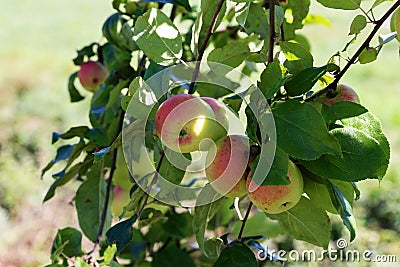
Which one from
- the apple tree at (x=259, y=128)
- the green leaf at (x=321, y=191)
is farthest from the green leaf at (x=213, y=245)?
the green leaf at (x=321, y=191)

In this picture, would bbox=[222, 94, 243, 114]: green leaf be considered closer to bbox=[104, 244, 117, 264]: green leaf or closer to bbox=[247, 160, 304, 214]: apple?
bbox=[247, 160, 304, 214]: apple

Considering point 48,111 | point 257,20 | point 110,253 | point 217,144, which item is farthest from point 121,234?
point 48,111

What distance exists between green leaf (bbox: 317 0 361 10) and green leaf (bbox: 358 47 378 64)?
48mm

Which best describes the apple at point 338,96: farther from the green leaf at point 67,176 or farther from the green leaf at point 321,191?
the green leaf at point 67,176

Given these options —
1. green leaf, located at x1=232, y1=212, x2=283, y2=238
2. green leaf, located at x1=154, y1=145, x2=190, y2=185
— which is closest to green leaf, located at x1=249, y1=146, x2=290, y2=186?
green leaf, located at x1=154, y1=145, x2=190, y2=185

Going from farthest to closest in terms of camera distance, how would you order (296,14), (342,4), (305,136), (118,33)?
(118,33) < (296,14) < (342,4) < (305,136)

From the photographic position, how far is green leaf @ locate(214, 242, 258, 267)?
1.79 ft

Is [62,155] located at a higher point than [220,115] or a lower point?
lower

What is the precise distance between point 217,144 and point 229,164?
24 millimetres

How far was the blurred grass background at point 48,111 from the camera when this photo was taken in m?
2.30

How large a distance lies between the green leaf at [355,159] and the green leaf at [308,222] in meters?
0.10

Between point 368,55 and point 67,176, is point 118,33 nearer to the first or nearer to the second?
point 67,176

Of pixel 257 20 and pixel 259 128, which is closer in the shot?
pixel 259 128

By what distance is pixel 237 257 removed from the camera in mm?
550
